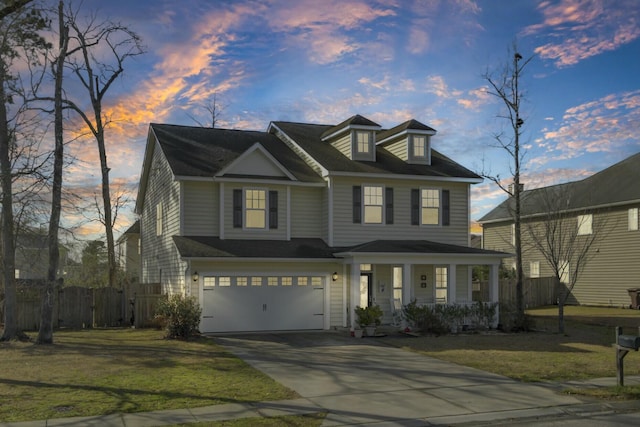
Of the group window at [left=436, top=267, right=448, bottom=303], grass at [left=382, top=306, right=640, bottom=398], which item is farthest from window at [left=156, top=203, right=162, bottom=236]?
window at [left=436, top=267, right=448, bottom=303]

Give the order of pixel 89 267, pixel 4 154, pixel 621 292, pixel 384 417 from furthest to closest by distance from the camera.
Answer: pixel 89 267, pixel 621 292, pixel 4 154, pixel 384 417

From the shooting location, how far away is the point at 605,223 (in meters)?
32.7

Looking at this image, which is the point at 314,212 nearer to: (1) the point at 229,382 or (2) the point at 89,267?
(1) the point at 229,382

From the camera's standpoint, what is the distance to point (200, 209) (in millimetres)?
22812

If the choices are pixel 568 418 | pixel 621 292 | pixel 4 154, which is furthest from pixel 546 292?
pixel 4 154

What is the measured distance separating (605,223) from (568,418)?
2538 centimetres

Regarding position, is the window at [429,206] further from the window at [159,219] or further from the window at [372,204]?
the window at [159,219]

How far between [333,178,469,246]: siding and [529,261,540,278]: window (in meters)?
13.8

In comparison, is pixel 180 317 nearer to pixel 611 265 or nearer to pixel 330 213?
pixel 330 213

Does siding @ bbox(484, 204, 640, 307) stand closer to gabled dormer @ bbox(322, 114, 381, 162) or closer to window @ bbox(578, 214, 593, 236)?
window @ bbox(578, 214, 593, 236)

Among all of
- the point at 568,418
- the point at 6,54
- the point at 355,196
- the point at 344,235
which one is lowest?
the point at 568,418

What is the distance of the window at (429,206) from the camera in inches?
1000

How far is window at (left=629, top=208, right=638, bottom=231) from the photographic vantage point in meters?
31.2

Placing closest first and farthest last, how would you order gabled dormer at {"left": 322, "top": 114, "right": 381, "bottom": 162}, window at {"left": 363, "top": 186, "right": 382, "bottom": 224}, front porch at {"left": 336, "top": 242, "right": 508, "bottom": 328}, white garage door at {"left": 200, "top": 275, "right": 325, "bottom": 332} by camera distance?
white garage door at {"left": 200, "top": 275, "right": 325, "bottom": 332}
front porch at {"left": 336, "top": 242, "right": 508, "bottom": 328}
window at {"left": 363, "top": 186, "right": 382, "bottom": 224}
gabled dormer at {"left": 322, "top": 114, "right": 381, "bottom": 162}
